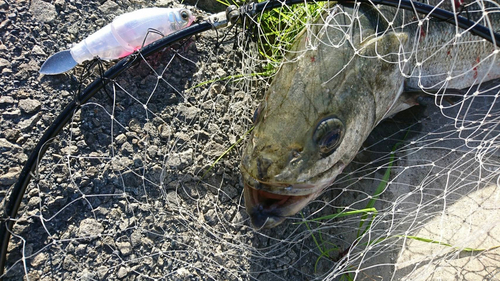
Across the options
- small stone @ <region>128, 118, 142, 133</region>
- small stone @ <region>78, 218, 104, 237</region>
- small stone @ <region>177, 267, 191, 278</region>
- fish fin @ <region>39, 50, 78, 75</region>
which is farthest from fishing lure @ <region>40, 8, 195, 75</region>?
small stone @ <region>177, 267, 191, 278</region>

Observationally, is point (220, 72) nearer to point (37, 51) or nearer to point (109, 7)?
point (109, 7)

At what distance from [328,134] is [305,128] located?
13 centimetres

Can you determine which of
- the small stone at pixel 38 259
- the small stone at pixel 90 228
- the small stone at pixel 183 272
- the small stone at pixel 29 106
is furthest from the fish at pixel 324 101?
the small stone at pixel 29 106

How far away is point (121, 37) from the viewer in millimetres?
2201

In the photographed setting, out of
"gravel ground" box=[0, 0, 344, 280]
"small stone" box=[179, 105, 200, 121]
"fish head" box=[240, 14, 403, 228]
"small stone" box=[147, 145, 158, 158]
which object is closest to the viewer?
"fish head" box=[240, 14, 403, 228]

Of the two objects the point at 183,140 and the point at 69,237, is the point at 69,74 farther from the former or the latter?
the point at 69,237

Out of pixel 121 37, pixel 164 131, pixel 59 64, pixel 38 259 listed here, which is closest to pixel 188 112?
pixel 164 131

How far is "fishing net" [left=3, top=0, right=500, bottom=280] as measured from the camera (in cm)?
207

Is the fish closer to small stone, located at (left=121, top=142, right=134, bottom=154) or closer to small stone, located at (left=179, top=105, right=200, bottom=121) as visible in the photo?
small stone, located at (left=179, top=105, right=200, bottom=121)

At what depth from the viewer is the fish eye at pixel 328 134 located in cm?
195

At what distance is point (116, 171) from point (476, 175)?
234 centimetres

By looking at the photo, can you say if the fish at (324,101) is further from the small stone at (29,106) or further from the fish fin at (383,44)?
the small stone at (29,106)

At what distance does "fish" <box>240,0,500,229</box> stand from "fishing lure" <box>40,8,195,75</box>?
737mm

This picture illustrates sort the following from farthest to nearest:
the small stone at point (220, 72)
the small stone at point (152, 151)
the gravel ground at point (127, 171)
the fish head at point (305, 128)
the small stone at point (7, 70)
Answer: the small stone at point (220, 72) < the small stone at point (152, 151) < the small stone at point (7, 70) < the gravel ground at point (127, 171) < the fish head at point (305, 128)
